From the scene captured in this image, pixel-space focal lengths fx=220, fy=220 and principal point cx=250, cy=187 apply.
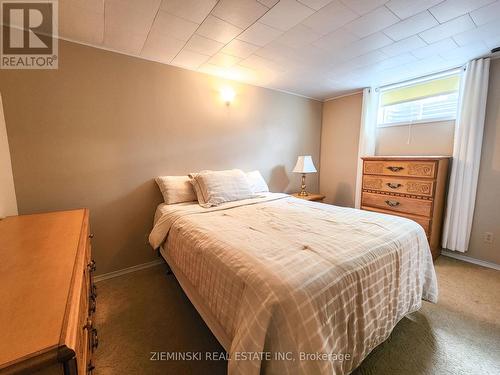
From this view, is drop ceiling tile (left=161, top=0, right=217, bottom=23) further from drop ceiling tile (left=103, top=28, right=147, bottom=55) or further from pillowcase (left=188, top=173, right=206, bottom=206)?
pillowcase (left=188, top=173, right=206, bottom=206)

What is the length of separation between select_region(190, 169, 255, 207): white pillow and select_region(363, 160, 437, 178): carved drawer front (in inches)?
66.9

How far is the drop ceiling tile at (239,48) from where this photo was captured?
202 centimetres

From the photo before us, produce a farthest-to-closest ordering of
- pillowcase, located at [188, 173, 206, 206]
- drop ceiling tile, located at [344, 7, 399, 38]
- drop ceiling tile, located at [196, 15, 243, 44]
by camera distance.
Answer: pillowcase, located at [188, 173, 206, 206] → drop ceiling tile, located at [196, 15, 243, 44] → drop ceiling tile, located at [344, 7, 399, 38]

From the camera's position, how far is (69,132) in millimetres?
2002

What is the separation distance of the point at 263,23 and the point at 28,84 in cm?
199

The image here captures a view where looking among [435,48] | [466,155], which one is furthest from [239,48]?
[466,155]

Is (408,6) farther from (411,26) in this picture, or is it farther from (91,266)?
(91,266)

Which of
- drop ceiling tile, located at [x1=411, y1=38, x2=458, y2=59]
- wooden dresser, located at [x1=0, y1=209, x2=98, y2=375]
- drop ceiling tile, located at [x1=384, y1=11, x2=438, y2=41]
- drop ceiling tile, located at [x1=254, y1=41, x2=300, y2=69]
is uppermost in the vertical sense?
drop ceiling tile, located at [x1=411, y1=38, x2=458, y2=59]

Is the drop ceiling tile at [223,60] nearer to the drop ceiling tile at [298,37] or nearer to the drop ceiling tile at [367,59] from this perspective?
the drop ceiling tile at [298,37]

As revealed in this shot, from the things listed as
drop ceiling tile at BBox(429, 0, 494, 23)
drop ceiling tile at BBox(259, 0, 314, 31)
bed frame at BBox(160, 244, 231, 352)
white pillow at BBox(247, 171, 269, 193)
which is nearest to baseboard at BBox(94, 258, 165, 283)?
bed frame at BBox(160, 244, 231, 352)

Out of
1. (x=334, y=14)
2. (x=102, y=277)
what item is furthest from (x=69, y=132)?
(x=334, y=14)

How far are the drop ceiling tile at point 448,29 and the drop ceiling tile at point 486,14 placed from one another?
3 cm

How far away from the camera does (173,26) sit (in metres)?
1.76

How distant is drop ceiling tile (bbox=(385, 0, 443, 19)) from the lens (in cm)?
148
